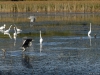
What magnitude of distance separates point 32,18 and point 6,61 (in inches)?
784

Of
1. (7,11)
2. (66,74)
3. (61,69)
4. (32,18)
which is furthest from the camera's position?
(7,11)

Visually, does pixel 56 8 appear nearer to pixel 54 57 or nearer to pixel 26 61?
pixel 54 57

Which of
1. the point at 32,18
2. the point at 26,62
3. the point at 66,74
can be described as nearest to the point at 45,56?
the point at 26,62

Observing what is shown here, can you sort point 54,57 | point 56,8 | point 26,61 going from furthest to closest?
1. point 56,8
2. point 54,57
3. point 26,61

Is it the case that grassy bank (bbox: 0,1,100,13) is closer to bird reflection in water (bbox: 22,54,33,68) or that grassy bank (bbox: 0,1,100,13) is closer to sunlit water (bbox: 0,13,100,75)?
sunlit water (bbox: 0,13,100,75)

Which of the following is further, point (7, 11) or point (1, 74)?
point (7, 11)

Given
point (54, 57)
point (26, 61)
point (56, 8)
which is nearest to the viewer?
point (26, 61)

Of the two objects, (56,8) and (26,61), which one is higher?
(26,61)

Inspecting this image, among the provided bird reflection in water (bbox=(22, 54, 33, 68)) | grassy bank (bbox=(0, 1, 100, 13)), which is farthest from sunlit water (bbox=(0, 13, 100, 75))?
grassy bank (bbox=(0, 1, 100, 13))

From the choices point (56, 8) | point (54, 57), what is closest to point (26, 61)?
point (54, 57)

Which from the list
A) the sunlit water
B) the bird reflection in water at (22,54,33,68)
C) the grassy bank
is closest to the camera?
the sunlit water

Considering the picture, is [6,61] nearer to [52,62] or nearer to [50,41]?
[52,62]

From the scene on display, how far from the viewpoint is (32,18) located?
38.6 metres

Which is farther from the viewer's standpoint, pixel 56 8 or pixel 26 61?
pixel 56 8
